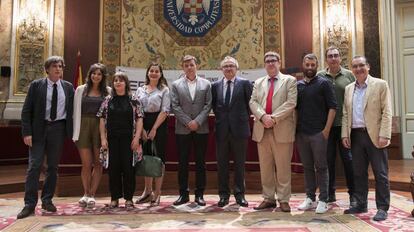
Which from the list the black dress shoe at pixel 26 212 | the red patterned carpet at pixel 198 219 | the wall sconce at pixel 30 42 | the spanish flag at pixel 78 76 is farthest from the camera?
the wall sconce at pixel 30 42

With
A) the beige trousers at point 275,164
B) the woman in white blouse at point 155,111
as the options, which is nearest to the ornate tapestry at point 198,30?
the woman in white blouse at point 155,111

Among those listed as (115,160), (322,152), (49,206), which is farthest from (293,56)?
(49,206)

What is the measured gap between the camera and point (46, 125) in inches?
144

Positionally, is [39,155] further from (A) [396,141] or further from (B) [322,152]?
(A) [396,141]

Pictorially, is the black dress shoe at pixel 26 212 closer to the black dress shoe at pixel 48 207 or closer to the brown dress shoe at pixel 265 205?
the black dress shoe at pixel 48 207

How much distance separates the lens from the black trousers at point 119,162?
3.72m

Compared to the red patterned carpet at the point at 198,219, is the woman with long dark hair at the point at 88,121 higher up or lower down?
higher up

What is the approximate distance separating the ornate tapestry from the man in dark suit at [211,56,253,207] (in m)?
4.04

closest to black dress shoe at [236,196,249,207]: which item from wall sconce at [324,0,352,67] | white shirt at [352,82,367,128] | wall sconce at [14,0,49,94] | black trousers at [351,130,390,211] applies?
black trousers at [351,130,390,211]

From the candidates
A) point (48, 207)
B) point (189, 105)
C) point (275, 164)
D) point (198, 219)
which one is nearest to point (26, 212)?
point (48, 207)

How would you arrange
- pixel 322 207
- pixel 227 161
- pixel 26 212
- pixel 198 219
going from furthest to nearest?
pixel 227 161 < pixel 322 207 < pixel 26 212 < pixel 198 219

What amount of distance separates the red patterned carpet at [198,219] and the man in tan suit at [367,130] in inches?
8.1

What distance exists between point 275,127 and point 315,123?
380 millimetres

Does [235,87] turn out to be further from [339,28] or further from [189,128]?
[339,28]
